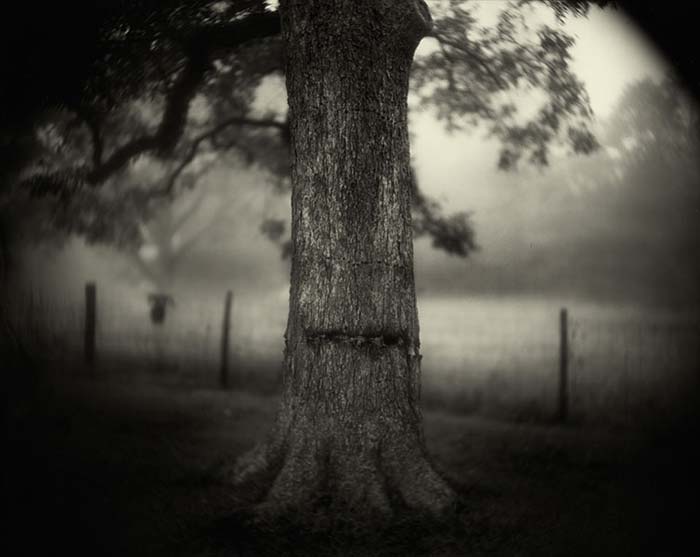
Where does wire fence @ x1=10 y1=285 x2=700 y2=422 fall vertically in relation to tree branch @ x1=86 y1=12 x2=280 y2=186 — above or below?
below

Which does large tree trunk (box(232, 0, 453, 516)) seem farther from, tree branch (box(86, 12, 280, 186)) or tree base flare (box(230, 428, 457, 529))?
tree branch (box(86, 12, 280, 186))

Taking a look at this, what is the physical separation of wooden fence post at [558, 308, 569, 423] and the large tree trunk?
398 centimetres

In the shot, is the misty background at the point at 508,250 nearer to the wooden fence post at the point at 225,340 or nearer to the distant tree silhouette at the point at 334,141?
the distant tree silhouette at the point at 334,141

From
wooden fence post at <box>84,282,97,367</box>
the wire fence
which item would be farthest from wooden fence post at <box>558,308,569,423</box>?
wooden fence post at <box>84,282,97,367</box>

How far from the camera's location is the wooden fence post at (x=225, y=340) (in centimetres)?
836

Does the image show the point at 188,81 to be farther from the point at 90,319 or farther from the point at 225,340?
the point at 225,340

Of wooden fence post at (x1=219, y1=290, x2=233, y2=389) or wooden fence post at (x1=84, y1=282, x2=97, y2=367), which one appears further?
wooden fence post at (x1=219, y1=290, x2=233, y2=389)

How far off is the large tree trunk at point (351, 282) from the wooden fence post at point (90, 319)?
270 centimetres

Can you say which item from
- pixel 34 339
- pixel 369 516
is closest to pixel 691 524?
pixel 369 516

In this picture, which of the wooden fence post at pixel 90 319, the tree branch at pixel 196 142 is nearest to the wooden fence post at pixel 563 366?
the tree branch at pixel 196 142

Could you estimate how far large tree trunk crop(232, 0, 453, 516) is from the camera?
126 inches

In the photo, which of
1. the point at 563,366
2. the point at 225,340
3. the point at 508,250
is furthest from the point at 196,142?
the point at 563,366

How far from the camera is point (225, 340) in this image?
8.59 m

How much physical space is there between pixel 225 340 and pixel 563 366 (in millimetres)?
5013
